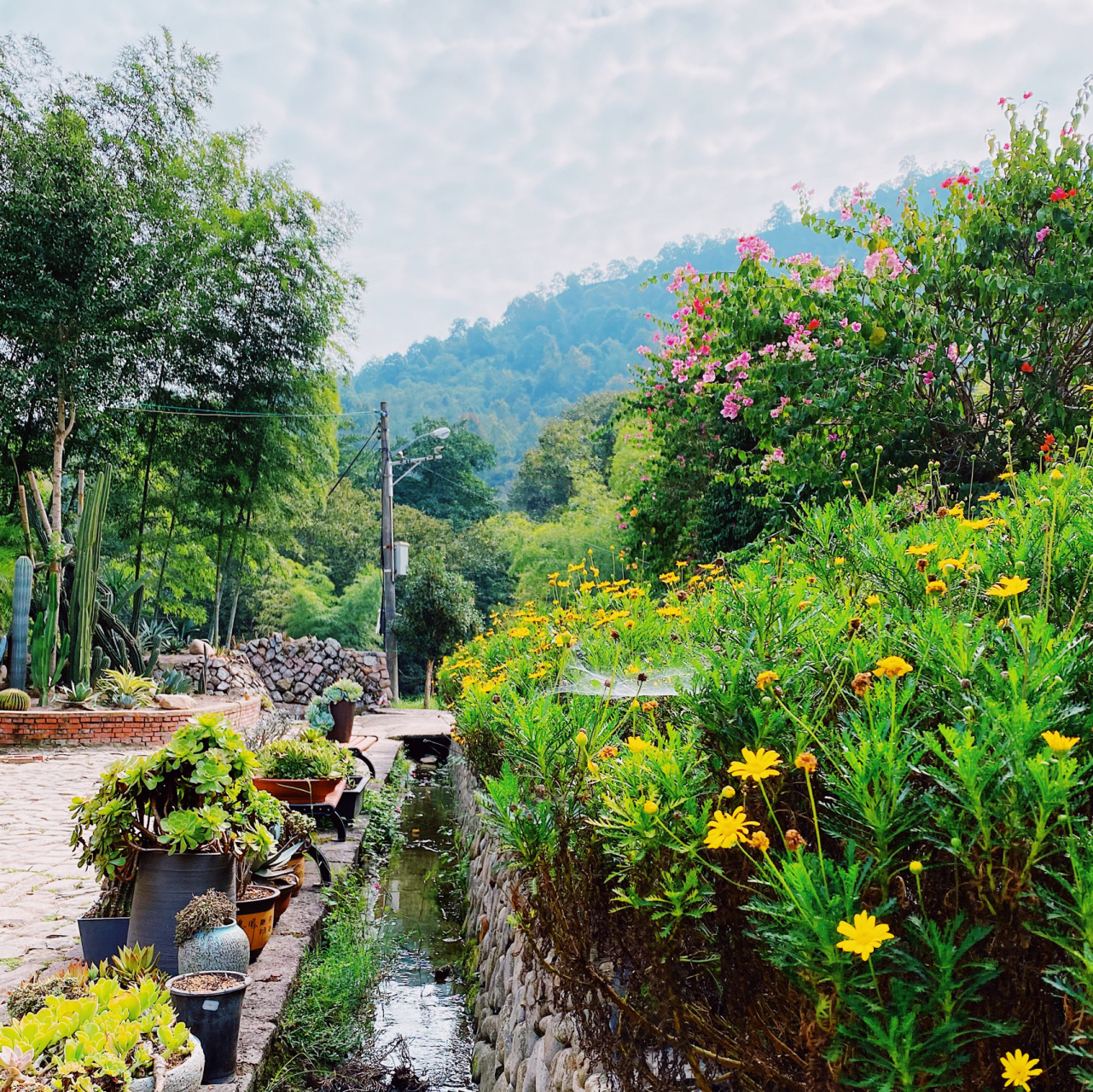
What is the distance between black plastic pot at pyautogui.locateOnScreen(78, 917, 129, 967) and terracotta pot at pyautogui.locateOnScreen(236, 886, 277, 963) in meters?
0.36

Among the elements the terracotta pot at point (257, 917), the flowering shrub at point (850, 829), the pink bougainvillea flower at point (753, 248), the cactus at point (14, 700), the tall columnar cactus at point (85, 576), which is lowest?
the terracotta pot at point (257, 917)

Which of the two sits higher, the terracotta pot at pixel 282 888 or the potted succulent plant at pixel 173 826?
the potted succulent plant at pixel 173 826

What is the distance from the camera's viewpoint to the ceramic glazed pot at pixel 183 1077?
1.72m

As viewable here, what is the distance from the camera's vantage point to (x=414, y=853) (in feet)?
19.7

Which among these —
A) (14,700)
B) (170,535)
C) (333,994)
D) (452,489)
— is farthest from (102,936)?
(452,489)

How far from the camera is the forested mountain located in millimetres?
60406

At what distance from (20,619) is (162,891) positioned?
729cm

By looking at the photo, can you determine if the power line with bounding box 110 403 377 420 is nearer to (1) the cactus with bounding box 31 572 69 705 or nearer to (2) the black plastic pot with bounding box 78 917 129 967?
(1) the cactus with bounding box 31 572 69 705

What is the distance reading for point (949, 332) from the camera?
4082 millimetres

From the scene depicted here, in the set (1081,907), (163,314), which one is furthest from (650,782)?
(163,314)

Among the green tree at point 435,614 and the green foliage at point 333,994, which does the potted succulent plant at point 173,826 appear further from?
the green tree at point 435,614

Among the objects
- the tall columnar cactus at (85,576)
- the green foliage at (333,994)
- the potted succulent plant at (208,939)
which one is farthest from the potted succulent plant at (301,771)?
the tall columnar cactus at (85,576)

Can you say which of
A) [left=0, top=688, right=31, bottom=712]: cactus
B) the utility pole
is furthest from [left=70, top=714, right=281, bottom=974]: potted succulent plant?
the utility pole

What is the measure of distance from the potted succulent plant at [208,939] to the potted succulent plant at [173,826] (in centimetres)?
11
